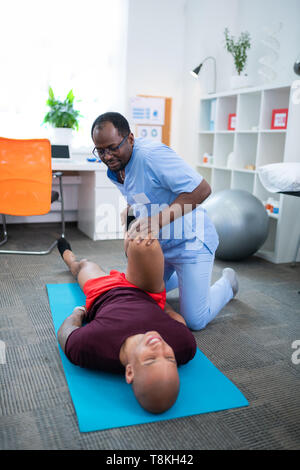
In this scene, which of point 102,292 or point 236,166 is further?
point 236,166

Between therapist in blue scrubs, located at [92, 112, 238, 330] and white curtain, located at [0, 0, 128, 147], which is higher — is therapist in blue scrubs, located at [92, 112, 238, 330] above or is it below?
below

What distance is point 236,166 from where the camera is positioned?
11.5ft

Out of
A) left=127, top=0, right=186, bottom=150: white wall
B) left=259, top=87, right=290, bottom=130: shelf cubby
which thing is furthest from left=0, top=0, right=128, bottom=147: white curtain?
left=259, top=87, right=290, bottom=130: shelf cubby

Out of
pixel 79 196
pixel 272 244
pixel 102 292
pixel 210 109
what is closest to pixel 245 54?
pixel 210 109

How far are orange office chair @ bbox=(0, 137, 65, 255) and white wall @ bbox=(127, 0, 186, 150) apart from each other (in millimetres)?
1707

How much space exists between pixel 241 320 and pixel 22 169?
1.73m

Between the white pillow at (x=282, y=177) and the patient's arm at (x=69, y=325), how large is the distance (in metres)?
1.46

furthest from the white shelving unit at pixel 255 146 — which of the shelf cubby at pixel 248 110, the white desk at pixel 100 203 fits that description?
the white desk at pixel 100 203

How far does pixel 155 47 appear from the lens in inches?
162

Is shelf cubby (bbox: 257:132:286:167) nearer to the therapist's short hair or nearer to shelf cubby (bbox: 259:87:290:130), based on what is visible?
shelf cubby (bbox: 259:87:290:130)

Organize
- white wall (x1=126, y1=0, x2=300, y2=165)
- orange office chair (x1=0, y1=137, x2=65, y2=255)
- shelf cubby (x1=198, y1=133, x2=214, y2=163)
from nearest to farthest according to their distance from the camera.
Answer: orange office chair (x1=0, y1=137, x2=65, y2=255) < white wall (x1=126, y1=0, x2=300, y2=165) < shelf cubby (x1=198, y1=133, x2=214, y2=163)

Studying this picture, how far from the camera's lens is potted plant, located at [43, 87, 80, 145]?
A: 3.71 meters

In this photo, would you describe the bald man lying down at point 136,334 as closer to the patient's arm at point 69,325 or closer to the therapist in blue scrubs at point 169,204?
the patient's arm at point 69,325
